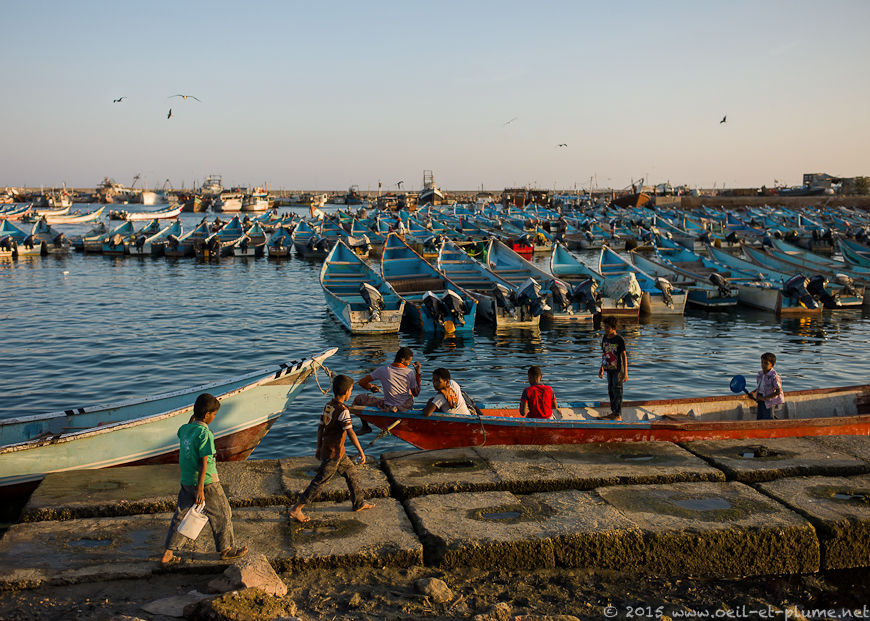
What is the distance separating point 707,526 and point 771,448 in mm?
3302

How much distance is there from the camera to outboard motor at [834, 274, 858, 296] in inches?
1081

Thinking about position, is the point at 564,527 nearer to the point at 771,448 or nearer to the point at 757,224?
the point at 771,448

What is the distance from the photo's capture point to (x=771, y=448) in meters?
Result: 10.3

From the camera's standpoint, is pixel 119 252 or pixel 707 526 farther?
pixel 119 252

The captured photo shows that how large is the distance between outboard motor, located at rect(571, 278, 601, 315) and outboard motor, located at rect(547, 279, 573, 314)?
36cm

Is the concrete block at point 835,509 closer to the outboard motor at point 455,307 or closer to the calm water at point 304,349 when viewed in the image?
the calm water at point 304,349

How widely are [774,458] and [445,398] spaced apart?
479cm

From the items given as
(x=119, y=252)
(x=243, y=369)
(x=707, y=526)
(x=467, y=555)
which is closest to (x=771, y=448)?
(x=707, y=526)

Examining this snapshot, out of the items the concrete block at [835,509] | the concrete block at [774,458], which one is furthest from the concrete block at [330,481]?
the concrete block at [835,509]

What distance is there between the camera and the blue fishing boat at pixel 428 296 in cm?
2191

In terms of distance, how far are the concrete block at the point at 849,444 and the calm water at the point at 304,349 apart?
5428mm

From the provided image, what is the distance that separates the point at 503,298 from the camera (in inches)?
923

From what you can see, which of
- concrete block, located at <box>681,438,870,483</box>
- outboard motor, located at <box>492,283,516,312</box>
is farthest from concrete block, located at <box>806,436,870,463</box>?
outboard motor, located at <box>492,283,516,312</box>

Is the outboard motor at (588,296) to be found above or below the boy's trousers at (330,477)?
above
